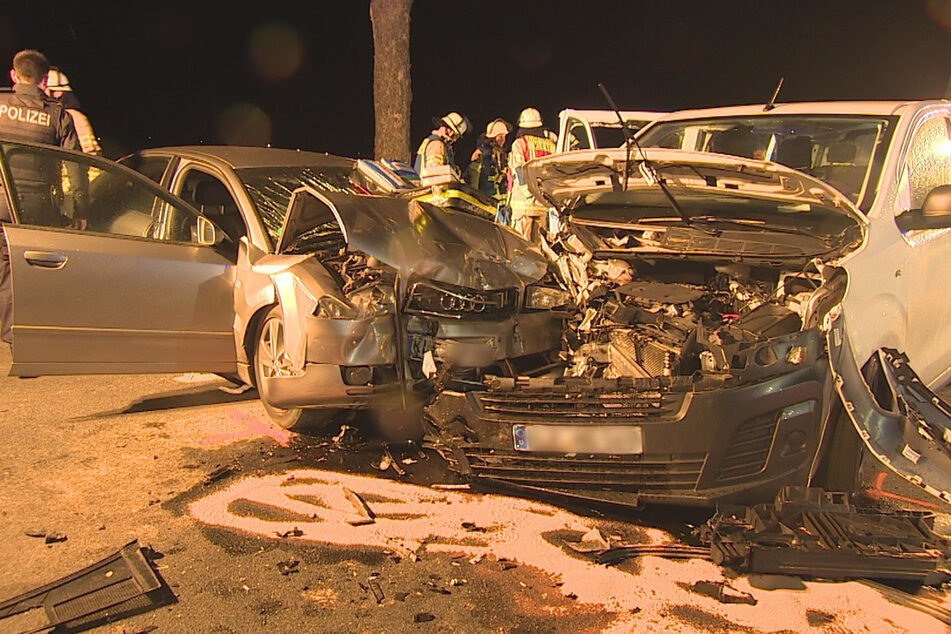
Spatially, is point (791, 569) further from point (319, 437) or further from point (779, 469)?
point (319, 437)

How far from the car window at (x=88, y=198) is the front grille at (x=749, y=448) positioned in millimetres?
3516

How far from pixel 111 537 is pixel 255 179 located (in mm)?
2662

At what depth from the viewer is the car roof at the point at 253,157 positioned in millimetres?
5430

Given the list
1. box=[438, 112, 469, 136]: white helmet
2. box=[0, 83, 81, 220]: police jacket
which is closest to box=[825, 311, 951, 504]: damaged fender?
box=[438, 112, 469, 136]: white helmet

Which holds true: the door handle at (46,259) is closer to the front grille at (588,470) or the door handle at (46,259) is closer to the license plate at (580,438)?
the front grille at (588,470)

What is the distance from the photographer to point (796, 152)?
4844mm

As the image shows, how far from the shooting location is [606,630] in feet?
8.99

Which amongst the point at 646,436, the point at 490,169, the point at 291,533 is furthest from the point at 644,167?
the point at 490,169

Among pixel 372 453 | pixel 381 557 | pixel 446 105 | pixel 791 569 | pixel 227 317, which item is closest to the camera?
pixel 791 569

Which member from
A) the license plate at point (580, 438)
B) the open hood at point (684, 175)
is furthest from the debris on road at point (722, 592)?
the open hood at point (684, 175)

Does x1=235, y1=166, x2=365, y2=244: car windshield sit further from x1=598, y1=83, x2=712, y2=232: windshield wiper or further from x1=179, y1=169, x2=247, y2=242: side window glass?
x1=598, y1=83, x2=712, y2=232: windshield wiper

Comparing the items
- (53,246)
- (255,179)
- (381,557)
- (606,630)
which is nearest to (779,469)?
(606,630)

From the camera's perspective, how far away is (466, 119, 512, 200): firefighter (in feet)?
30.3

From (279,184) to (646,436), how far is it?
10.7 feet
